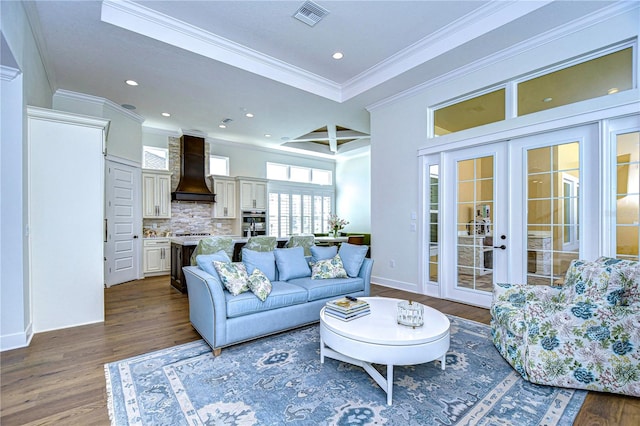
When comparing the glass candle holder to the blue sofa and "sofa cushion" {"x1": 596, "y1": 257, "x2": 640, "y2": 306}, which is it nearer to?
the blue sofa

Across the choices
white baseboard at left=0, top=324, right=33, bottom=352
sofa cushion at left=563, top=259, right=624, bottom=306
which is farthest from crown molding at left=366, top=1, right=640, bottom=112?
white baseboard at left=0, top=324, right=33, bottom=352

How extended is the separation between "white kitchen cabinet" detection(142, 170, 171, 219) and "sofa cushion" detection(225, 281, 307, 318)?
4.64 metres

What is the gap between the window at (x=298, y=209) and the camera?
8859mm

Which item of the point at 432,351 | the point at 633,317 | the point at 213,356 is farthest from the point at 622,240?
the point at 213,356

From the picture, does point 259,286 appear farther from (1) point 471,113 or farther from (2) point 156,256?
(2) point 156,256

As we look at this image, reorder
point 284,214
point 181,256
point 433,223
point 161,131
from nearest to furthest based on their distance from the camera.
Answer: point 433,223 → point 181,256 → point 161,131 → point 284,214

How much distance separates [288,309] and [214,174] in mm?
5788

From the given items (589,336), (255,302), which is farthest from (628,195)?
(255,302)

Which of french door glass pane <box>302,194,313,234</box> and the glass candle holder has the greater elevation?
french door glass pane <box>302,194,313,234</box>

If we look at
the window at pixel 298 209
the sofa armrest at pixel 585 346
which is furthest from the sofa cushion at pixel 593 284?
the window at pixel 298 209

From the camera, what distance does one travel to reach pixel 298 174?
976 centimetres

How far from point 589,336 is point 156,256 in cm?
711

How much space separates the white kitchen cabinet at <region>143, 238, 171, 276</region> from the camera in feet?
→ 20.7

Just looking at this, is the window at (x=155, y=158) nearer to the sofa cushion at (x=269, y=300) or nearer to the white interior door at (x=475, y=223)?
the sofa cushion at (x=269, y=300)
